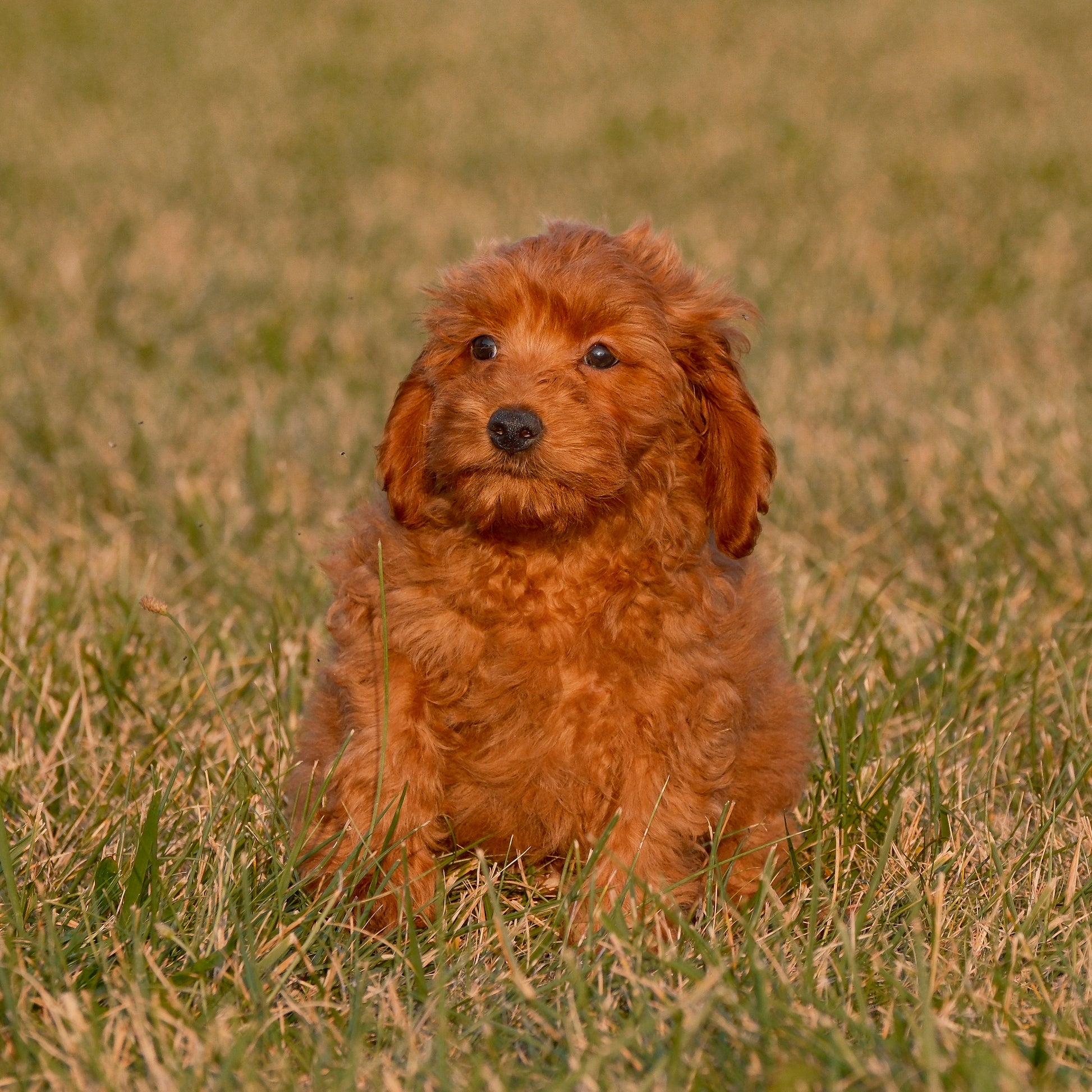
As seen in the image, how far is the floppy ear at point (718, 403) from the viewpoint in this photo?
3326 mm

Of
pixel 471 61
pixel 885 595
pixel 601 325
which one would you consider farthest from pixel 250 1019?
pixel 471 61

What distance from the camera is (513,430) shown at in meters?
3.01

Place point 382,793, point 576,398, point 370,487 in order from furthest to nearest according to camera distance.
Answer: point 370,487 → point 382,793 → point 576,398

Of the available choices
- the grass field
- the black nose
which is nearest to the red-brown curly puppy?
the black nose

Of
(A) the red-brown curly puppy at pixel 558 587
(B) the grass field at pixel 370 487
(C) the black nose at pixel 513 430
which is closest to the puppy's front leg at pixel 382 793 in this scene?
(A) the red-brown curly puppy at pixel 558 587

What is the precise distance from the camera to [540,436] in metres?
3.03

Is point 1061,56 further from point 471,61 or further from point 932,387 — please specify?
point 932,387

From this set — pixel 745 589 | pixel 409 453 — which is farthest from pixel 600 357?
pixel 745 589

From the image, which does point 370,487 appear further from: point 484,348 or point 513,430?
point 513,430

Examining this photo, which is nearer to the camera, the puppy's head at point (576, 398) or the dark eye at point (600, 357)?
the puppy's head at point (576, 398)

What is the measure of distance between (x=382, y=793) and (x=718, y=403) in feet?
3.51

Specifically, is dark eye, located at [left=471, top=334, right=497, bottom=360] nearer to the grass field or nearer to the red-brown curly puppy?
the red-brown curly puppy

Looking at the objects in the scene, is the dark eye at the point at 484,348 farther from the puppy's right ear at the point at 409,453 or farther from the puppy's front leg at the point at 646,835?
the puppy's front leg at the point at 646,835

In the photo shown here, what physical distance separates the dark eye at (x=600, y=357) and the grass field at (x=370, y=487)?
1.08 meters
